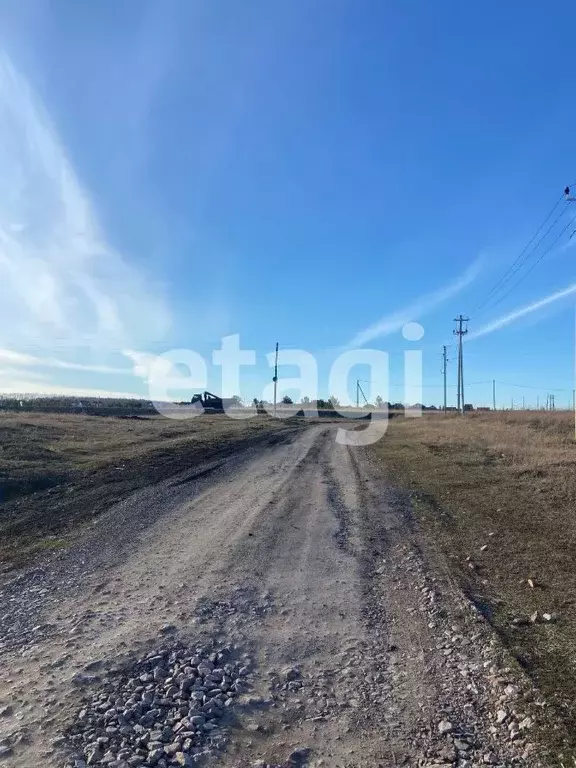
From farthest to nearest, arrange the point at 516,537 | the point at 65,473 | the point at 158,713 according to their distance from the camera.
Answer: the point at 65,473
the point at 516,537
the point at 158,713

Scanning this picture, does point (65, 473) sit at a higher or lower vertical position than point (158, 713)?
higher

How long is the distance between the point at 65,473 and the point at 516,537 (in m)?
9.39

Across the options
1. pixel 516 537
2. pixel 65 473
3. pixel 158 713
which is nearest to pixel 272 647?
pixel 158 713

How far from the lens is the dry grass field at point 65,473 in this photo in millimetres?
7483

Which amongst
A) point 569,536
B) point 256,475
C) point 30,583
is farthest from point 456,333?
point 30,583

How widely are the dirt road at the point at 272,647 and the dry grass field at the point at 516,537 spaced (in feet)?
0.88

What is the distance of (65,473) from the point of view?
12.0 meters

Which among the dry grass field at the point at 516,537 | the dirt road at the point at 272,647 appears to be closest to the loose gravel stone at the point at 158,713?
the dirt road at the point at 272,647

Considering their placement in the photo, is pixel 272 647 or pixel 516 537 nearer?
pixel 272 647

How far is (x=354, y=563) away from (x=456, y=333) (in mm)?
55616

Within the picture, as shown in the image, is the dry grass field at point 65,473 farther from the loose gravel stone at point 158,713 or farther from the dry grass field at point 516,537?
the dry grass field at point 516,537

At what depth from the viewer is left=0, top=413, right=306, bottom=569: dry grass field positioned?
748 cm

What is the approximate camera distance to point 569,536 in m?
7.06

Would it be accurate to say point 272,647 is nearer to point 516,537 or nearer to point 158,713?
point 158,713
